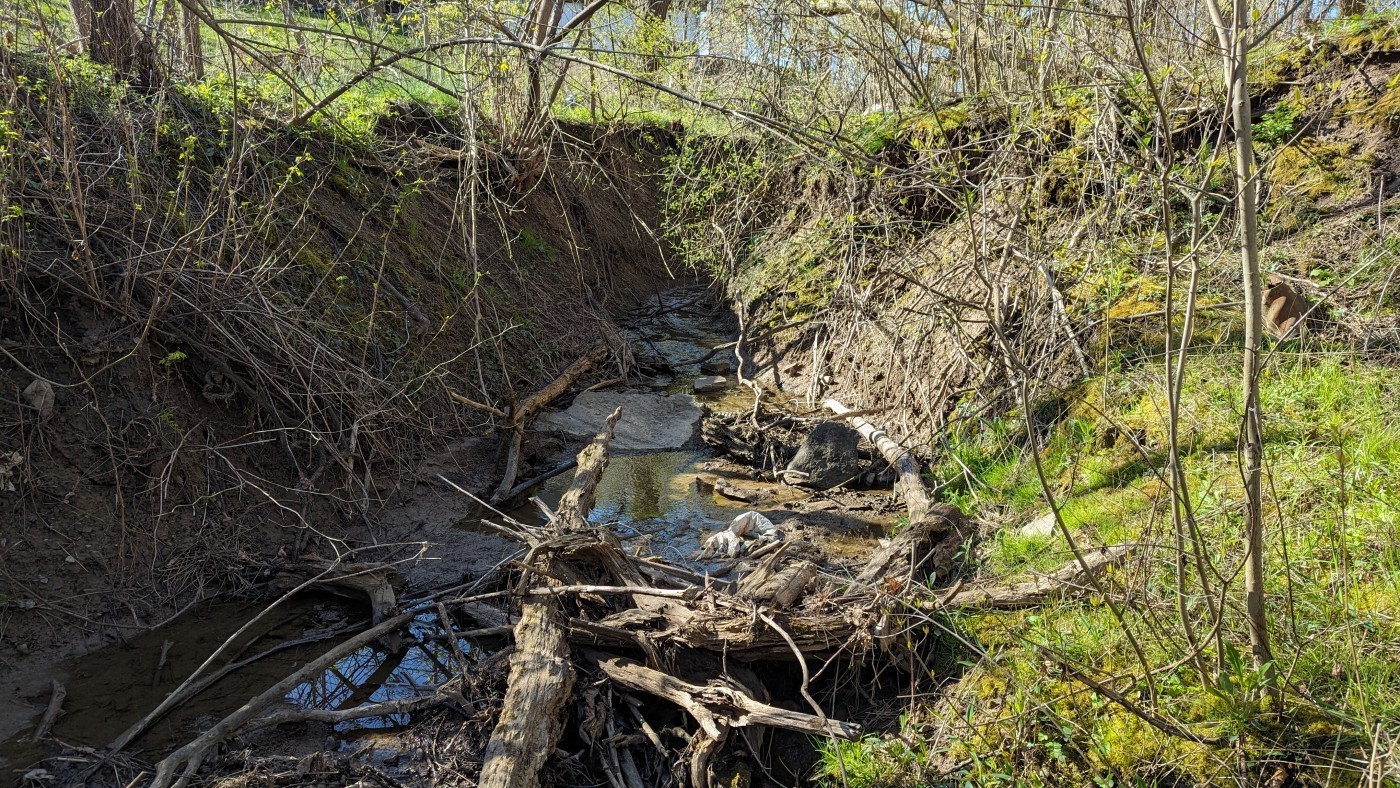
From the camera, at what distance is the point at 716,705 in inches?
131

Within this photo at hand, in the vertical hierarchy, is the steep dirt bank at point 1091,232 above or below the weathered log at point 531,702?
above

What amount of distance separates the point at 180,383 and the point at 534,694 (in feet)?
10.5

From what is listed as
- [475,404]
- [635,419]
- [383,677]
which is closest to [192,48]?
[475,404]

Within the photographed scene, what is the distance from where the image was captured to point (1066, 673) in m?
2.85

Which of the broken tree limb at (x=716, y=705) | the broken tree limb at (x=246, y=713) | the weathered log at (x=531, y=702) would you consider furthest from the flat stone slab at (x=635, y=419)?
the broken tree limb at (x=716, y=705)

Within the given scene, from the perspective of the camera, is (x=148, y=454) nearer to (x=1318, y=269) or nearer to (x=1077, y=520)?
(x=1077, y=520)

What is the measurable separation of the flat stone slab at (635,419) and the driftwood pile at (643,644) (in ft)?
9.72

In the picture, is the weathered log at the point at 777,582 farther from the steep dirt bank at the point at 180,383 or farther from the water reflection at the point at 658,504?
the steep dirt bank at the point at 180,383

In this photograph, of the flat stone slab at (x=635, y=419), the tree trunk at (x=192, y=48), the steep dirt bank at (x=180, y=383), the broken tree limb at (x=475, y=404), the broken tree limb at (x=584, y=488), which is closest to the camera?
the steep dirt bank at (x=180, y=383)

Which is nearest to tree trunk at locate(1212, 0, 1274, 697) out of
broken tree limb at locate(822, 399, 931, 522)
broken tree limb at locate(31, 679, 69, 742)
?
broken tree limb at locate(822, 399, 931, 522)

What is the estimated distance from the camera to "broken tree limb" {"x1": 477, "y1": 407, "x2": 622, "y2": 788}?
3.00m

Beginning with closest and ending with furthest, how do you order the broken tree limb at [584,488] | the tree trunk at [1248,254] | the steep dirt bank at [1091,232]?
the tree trunk at [1248,254], the broken tree limb at [584,488], the steep dirt bank at [1091,232]

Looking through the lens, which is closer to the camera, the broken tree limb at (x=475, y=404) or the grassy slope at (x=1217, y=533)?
the grassy slope at (x=1217, y=533)

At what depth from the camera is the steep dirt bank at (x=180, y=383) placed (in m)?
4.31
